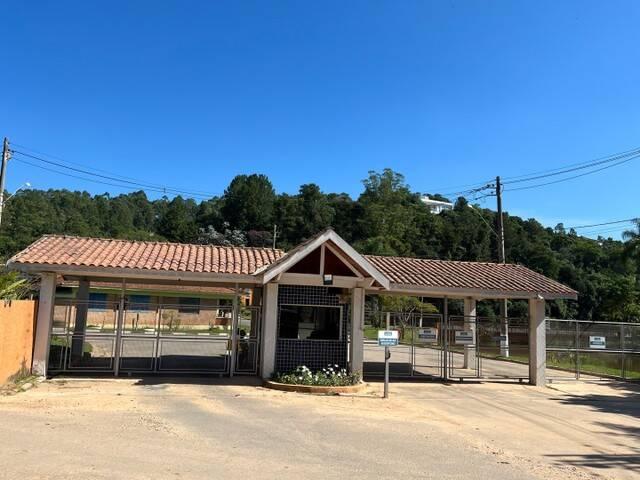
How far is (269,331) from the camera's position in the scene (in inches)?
620

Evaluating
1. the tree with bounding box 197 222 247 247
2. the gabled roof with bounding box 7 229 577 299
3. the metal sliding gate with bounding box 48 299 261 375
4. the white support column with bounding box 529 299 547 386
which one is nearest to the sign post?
the gabled roof with bounding box 7 229 577 299

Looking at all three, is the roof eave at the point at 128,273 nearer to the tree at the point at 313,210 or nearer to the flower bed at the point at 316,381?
the flower bed at the point at 316,381

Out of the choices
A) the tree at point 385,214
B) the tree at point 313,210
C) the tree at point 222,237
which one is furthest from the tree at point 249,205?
the tree at point 385,214

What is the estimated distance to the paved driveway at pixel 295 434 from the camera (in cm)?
716

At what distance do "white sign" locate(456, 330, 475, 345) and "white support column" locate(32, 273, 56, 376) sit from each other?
12.3 meters

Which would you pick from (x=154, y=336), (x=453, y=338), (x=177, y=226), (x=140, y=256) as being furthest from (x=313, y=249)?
(x=177, y=226)

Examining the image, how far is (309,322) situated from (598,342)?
11790 millimetres

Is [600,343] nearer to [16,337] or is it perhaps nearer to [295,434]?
[295,434]

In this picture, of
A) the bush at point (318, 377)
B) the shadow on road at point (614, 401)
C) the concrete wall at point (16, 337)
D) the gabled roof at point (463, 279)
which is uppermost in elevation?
the gabled roof at point (463, 279)

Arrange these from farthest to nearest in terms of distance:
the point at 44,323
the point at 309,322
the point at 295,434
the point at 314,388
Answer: the point at 309,322 → the point at 44,323 → the point at 314,388 → the point at 295,434

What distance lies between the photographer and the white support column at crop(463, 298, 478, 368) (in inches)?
760

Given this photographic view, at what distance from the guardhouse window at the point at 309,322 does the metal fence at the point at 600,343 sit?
9.09 m

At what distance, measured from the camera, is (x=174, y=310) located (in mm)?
16906

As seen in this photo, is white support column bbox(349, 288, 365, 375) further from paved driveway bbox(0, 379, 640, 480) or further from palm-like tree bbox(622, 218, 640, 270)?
palm-like tree bbox(622, 218, 640, 270)
